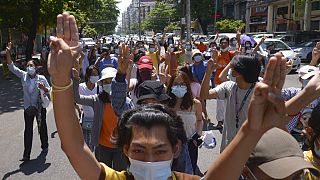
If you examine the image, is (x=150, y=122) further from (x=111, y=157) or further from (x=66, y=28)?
(x=111, y=157)

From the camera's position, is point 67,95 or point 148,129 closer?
point 67,95

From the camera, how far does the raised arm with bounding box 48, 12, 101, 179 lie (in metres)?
1.68

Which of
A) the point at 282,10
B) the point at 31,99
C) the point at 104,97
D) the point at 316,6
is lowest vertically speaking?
the point at 31,99

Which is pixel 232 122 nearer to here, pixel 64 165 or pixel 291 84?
pixel 64 165

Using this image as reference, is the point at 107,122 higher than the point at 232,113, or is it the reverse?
the point at 232,113

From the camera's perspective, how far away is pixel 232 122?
3.88 m

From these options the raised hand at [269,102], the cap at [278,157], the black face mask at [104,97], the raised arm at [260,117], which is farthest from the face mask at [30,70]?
the raised hand at [269,102]

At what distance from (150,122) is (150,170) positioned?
271mm

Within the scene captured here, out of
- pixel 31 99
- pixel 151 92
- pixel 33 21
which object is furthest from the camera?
pixel 33 21

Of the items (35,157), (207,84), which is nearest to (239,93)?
(207,84)

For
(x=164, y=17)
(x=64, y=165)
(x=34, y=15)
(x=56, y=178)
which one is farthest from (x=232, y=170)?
(x=164, y=17)

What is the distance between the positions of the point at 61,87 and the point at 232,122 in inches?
97.7

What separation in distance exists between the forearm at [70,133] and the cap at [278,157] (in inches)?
30.1

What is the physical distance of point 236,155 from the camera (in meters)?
1.60
